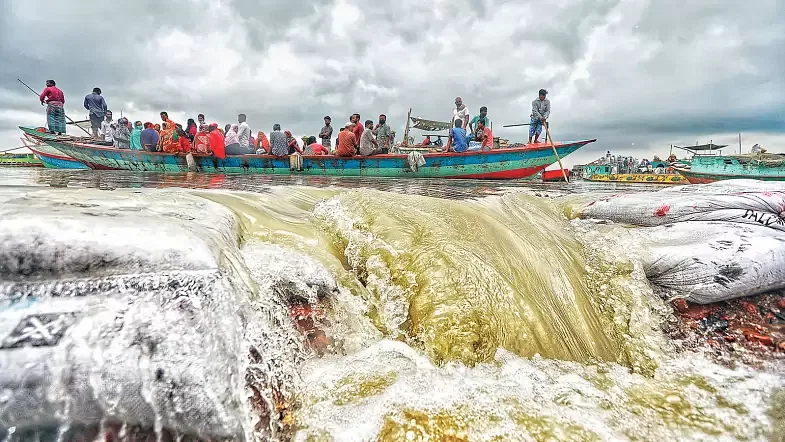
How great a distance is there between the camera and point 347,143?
1129 cm

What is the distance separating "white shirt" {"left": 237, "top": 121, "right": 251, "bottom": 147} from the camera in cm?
1295

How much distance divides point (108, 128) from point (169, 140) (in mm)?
5488

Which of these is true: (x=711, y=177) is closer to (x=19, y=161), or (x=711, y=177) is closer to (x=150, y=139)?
(x=150, y=139)

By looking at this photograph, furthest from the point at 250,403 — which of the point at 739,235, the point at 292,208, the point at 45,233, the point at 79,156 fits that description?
the point at 79,156

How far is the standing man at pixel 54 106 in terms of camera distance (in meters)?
14.6

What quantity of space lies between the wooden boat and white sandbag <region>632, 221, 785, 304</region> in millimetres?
19803

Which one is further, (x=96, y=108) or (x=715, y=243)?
(x=96, y=108)

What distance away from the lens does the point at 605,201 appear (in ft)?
12.8

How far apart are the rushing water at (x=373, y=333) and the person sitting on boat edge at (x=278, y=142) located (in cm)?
999

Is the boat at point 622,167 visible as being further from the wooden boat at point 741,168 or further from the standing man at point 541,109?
the standing man at point 541,109

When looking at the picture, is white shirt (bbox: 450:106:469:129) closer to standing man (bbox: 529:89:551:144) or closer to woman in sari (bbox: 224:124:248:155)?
standing man (bbox: 529:89:551:144)

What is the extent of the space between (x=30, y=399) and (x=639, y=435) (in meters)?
1.88

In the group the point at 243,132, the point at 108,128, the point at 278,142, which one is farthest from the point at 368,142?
the point at 108,128

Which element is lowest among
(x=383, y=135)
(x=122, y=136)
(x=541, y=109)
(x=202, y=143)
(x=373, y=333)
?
(x=373, y=333)
